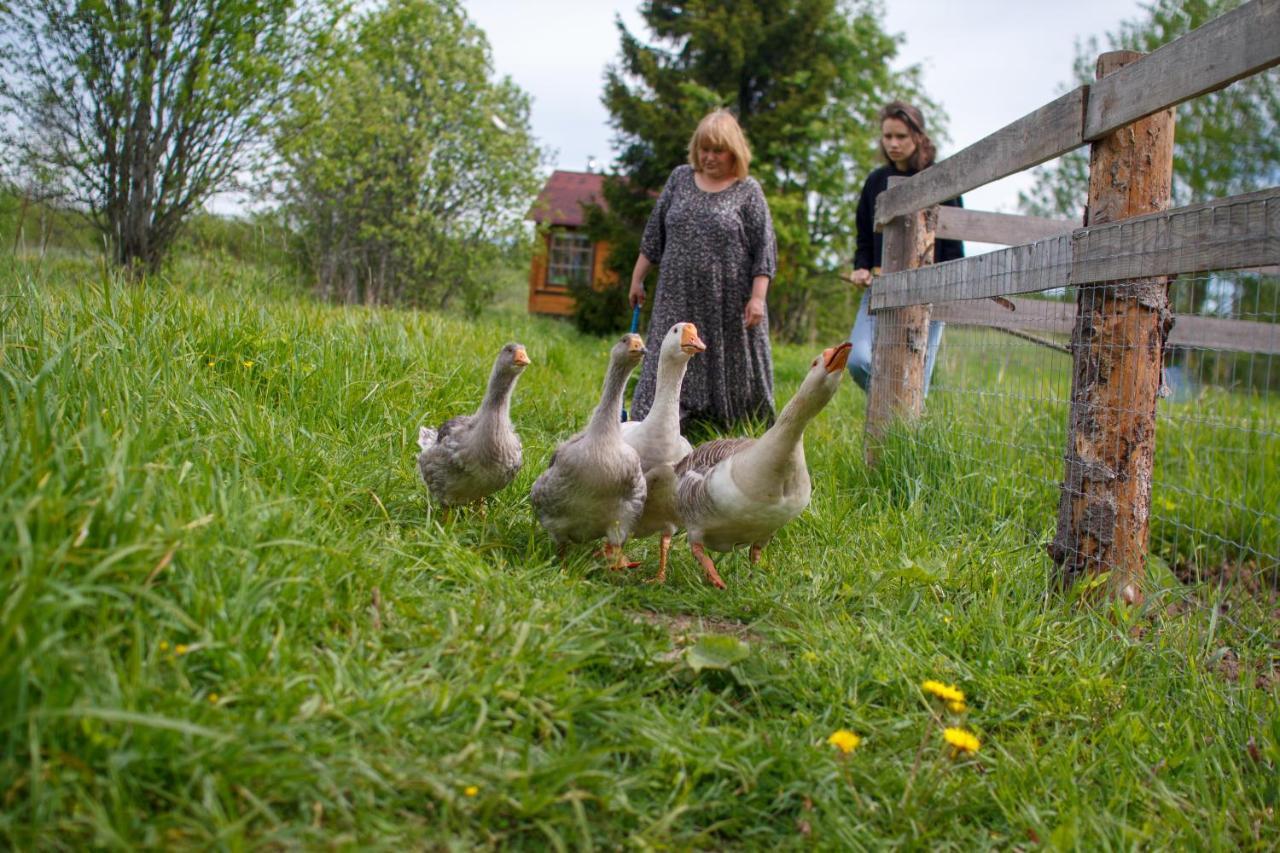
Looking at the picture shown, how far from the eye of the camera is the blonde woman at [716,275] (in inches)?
245

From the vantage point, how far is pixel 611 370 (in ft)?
12.7

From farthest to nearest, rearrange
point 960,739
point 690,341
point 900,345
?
1. point 900,345
2. point 690,341
3. point 960,739

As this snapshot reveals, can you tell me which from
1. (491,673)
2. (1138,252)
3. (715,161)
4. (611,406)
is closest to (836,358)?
(611,406)

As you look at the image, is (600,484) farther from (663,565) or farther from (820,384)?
(820,384)

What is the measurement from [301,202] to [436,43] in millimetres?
3848

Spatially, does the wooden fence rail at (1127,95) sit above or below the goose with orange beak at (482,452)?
above

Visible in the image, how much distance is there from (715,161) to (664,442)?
2.60 meters

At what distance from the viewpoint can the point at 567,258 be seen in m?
29.1

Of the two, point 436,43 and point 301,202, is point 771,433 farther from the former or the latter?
point 436,43

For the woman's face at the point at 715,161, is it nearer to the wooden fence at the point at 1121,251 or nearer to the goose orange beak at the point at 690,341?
the wooden fence at the point at 1121,251

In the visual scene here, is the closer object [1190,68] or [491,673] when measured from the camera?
[491,673]

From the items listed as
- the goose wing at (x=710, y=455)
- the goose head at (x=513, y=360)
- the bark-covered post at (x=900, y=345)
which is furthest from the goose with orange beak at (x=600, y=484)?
the bark-covered post at (x=900, y=345)

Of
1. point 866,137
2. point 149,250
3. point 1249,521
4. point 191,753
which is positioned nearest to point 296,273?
point 149,250

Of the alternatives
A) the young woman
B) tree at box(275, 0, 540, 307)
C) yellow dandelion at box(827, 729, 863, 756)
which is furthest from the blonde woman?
tree at box(275, 0, 540, 307)
